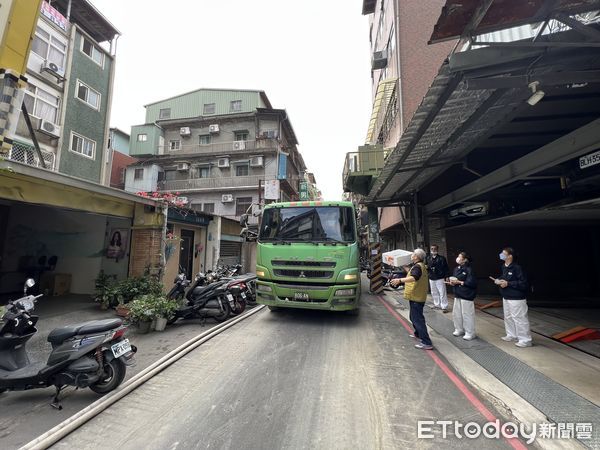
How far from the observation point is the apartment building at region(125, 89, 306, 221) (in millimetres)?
25859

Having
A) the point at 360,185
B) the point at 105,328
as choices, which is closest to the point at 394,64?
the point at 360,185

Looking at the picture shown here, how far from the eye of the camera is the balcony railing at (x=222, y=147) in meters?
25.9

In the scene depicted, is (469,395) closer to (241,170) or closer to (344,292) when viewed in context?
(344,292)

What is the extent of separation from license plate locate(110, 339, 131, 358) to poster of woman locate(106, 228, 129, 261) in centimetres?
584

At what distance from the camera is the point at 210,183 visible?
26578mm

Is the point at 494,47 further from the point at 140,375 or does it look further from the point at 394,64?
the point at 394,64

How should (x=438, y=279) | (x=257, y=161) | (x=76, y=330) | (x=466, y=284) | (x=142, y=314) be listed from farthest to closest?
(x=257, y=161) → (x=438, y=279) → (x=142, y=314) → (x=466, y=284) → (x=76, y=330)

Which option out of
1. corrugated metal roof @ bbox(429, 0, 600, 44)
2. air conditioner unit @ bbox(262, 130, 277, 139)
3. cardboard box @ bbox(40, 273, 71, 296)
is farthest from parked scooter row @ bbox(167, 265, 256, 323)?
air conditioner unit @ bbox(262, 130, 277, 139)

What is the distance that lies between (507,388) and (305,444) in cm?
273

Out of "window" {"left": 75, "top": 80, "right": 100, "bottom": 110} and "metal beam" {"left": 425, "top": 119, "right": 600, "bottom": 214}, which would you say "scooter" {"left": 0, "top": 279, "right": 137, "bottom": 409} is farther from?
"window" {"left": 75, "top": 80, "right": 100, "bottom": 110}

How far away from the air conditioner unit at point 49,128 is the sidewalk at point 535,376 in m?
17.1

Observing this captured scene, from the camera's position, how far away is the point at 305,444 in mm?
2461

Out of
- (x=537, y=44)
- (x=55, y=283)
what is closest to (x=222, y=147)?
(x=55, y=283)

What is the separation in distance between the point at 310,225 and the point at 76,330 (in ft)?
14.6
